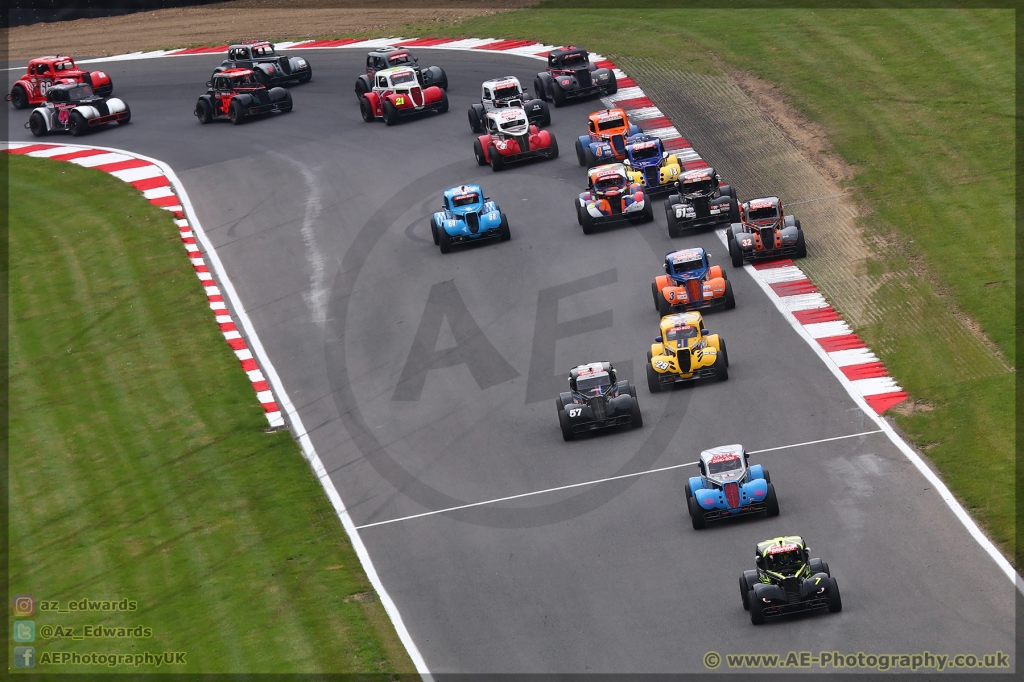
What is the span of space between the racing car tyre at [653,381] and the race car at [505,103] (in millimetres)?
17212

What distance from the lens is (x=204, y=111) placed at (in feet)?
163

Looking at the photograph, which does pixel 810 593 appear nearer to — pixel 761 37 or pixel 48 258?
pixel 48 258

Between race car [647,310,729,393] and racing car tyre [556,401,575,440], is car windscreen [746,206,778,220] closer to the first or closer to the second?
race car [647,310,729,393]

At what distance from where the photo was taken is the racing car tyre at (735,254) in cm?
3462

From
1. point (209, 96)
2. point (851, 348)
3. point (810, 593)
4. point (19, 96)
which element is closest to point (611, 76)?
point (209, 96)

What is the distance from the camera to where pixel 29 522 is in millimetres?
26859

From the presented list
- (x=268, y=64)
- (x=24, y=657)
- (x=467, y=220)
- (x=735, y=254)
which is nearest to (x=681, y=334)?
(x=735, y=254)

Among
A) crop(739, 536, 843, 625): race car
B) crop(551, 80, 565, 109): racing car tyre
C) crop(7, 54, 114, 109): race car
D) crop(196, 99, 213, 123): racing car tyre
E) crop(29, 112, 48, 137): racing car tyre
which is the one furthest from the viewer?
crop(7, 54, 114, 109): race car

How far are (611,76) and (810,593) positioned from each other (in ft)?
95.6

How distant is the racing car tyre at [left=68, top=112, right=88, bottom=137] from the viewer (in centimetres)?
5028

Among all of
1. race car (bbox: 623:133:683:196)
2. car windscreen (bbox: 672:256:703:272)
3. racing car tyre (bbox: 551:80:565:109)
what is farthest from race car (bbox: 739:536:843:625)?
racing car tyre (bbox: 551:80:565:109)

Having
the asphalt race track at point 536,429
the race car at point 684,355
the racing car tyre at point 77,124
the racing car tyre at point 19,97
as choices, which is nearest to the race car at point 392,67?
the asphalt race track at point 536,429

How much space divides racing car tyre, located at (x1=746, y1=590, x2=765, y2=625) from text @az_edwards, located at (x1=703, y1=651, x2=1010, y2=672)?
2.34ft

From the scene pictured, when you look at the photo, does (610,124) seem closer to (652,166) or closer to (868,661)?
(652,166)
